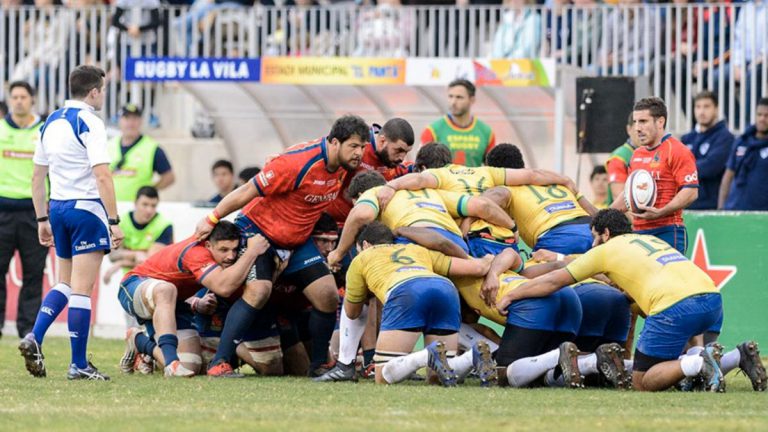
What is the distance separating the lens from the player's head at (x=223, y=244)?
40.5 ft

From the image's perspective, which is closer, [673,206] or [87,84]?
[87,84]

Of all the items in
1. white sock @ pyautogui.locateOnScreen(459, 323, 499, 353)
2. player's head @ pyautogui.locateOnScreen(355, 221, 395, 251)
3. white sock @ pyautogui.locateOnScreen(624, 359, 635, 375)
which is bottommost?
white sock @ pyautogui.locateOnScreen(459, 323, 499, 353)

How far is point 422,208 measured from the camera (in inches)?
469

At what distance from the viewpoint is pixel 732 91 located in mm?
17828

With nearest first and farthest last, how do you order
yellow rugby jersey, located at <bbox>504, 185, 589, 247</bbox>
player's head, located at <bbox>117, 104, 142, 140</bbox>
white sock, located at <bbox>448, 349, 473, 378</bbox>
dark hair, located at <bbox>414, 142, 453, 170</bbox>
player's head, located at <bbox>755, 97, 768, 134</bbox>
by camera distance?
white sock, located at <bbox>448, 349, 473, 378</bbox>
yellow rugby jersey, located at <bbox>504, 185, 589, 247</bbox>
dark hair, located at <bbox>414, 142, 453, 170</bbox>
player's head, located at <bbox>755, 97, 768, 134</bbox>
player's head, located at <bbox>117, 104, 142, 140</bbox>

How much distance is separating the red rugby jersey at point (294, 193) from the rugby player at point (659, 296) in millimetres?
2161

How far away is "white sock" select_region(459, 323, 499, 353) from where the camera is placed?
12.6 m

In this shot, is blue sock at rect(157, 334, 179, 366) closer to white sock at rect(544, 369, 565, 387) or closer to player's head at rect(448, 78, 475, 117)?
white sock at rect(544, 369, 565, 387)

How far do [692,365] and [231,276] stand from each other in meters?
3.70

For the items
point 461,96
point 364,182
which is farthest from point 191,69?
point 364,182

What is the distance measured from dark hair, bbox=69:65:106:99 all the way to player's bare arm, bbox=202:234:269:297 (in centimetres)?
178

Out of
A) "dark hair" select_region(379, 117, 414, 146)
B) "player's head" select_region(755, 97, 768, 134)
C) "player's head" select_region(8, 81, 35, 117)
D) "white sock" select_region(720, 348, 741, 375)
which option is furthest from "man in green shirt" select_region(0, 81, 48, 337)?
"white sock" select_region(720, 348, 741, 375)

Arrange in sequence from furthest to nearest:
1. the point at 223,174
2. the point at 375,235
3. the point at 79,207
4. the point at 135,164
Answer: the point at 223,174 → the point at 135,164 → the point at 375,235 → the point at 79,207

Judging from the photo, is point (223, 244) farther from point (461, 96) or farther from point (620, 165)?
point (620, 165)
